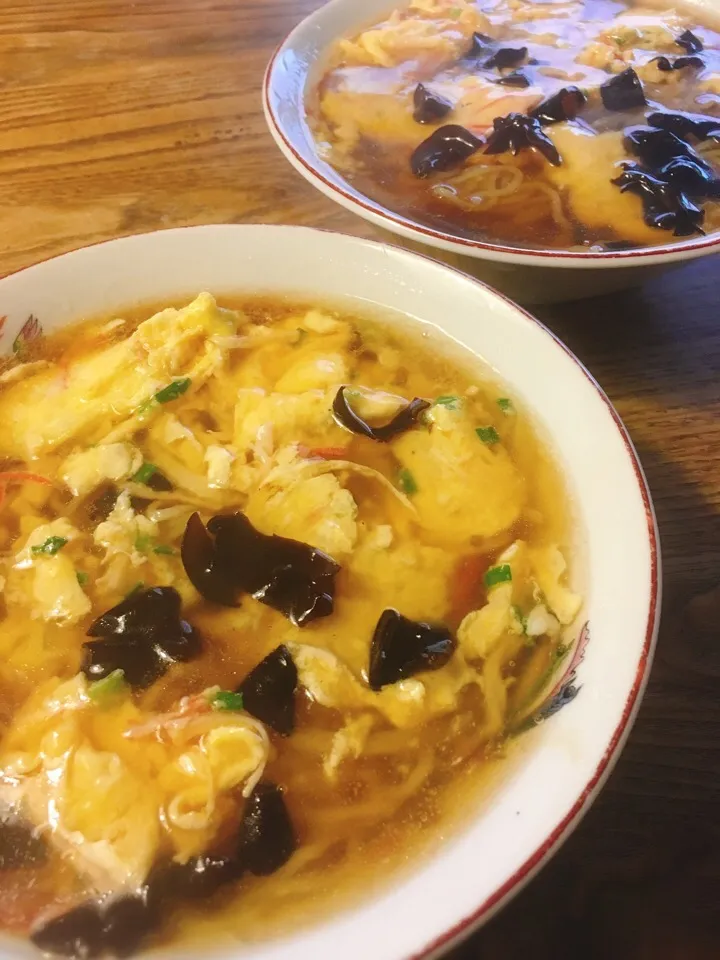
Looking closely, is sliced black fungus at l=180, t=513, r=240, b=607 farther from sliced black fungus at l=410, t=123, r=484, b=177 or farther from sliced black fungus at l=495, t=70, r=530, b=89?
sliced black fungus at l=495, t=70, r=530, b=89

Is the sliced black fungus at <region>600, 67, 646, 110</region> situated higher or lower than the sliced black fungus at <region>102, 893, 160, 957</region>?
higher

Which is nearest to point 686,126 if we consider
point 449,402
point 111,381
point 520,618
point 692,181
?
point 692,181

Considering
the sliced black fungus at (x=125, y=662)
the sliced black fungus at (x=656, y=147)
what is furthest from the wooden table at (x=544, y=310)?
Answer: the sliced black fungus at (x=125, y=662)

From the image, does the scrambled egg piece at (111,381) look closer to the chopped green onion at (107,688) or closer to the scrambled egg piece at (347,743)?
the chopped green onion at (107,688)

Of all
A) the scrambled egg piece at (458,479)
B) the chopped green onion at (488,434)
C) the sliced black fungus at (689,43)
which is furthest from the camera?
the sliced black fungus at (689,43)

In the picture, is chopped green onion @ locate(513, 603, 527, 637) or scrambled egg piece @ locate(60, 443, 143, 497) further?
scrambled egg piece @ locate(60, 443, 143, 497)

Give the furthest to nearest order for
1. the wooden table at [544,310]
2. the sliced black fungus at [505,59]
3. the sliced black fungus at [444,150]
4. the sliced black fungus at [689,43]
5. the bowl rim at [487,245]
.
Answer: the sliced black fungus at [689,43]
the sliced black fungus at [505,59]
the sliced black fungus at [444,150]
the bowl rim at [487,245]
the wooden table at [544,310]

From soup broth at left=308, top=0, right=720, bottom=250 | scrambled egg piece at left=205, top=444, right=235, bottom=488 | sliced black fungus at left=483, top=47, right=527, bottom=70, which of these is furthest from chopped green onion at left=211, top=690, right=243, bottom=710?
sliced black fungus at left=483, top=47, right=527, bottom=70
